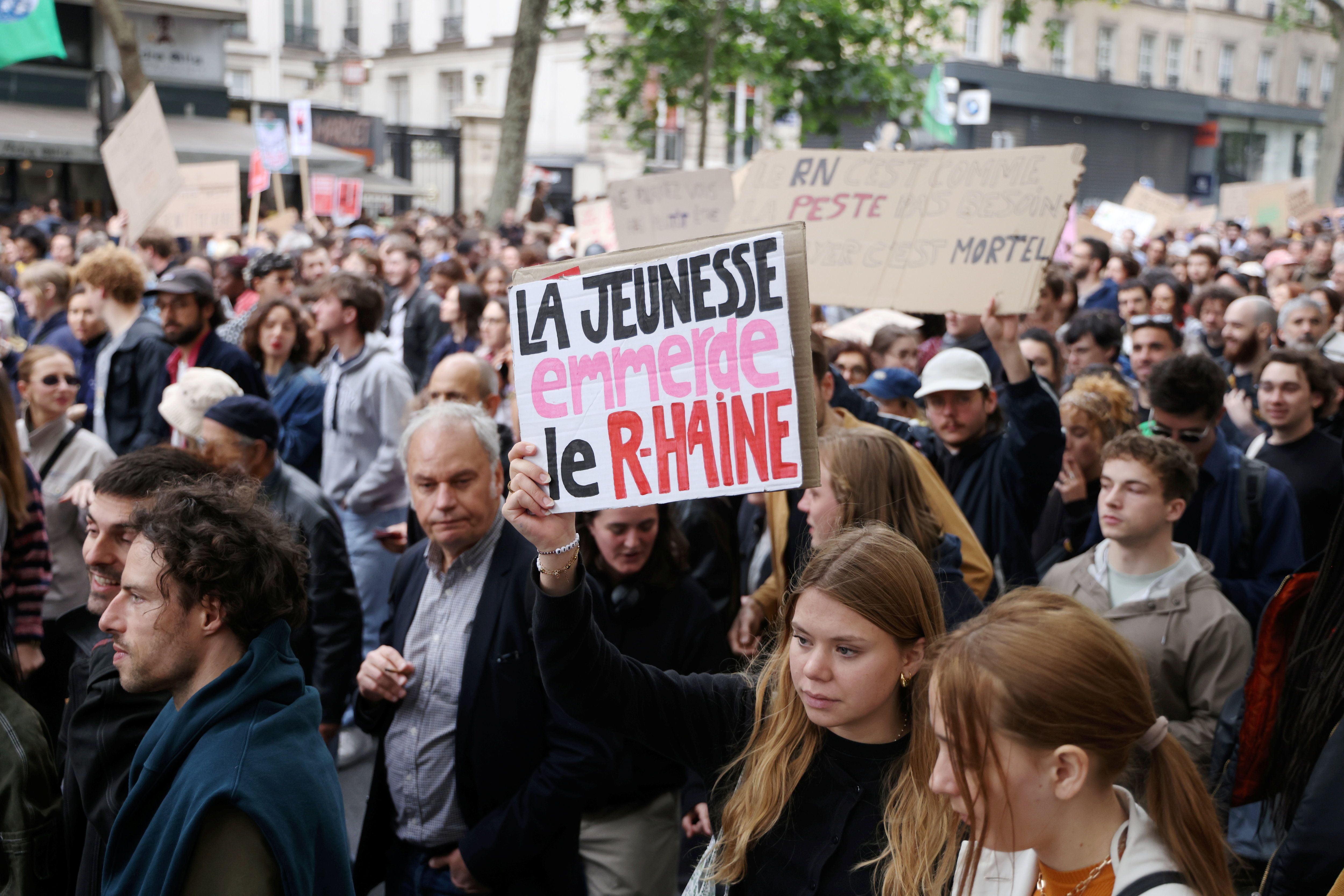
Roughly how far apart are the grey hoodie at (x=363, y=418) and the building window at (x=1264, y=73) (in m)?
52.7

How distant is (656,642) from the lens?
3.42m

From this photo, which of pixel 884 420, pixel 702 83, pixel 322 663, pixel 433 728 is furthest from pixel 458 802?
pixel 702 83

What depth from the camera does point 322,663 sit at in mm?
3883

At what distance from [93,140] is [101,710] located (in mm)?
23809

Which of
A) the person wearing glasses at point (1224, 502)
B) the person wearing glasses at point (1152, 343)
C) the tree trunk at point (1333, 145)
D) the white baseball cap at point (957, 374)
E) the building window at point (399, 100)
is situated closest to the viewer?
the person wearing glasses at point (1224, 502)

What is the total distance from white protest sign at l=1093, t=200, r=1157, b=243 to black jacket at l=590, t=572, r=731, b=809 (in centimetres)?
1283

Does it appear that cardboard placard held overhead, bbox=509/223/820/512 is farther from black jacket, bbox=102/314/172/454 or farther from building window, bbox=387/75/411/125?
building window, bbox=387/75/411/125

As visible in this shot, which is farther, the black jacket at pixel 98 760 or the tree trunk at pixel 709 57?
the tree trunk at pixel 709 57

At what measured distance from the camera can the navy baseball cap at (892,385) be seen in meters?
5.43

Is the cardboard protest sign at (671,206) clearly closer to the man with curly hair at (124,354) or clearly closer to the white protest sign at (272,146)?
the man with curly hair at (124,354)

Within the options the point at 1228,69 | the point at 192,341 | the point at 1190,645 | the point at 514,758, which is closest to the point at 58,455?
the point at 192,341

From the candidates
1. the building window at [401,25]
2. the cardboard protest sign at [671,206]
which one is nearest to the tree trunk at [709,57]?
the cardboard protest sign at [671,206]

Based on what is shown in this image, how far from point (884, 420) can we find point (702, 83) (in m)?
16.2

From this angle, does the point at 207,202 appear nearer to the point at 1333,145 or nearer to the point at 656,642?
the point at 656,642
